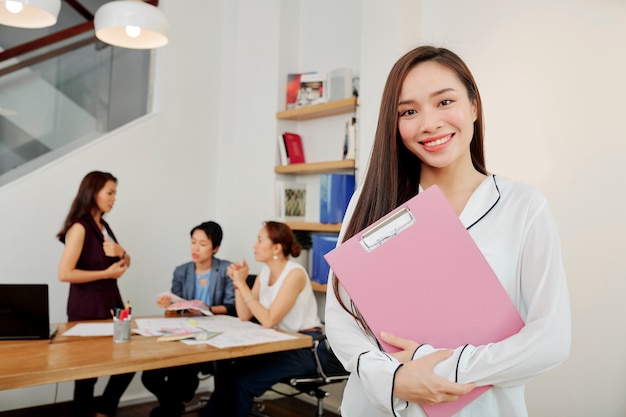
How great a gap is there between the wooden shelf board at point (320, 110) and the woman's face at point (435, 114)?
277cm

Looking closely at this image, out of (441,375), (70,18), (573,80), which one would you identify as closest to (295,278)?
(573,80)

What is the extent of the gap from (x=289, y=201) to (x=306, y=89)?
0.92 m

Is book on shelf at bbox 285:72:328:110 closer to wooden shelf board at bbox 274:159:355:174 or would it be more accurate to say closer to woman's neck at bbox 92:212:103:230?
wooden shelf board at bbox 274:159:355:174

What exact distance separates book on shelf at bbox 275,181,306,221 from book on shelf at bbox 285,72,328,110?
66 centimetres

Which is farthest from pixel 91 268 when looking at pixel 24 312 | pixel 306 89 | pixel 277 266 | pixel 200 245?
pixel 306 89

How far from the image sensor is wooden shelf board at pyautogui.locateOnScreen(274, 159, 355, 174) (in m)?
3.91

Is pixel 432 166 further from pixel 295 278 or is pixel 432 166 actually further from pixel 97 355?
pixel 295 278

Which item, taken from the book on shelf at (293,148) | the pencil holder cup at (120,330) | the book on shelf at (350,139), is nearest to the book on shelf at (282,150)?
the book on shelf at (293,148)

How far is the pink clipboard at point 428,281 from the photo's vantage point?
1.03 meters

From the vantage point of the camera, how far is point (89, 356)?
7.38 ft

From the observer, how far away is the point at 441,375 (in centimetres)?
99

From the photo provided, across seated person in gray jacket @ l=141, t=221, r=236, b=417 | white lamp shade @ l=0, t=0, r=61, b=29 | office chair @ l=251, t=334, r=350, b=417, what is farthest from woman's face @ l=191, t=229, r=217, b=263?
white lamp shade @ l=0, t=0, r=61, b=29

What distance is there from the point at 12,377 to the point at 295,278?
66.5 inches

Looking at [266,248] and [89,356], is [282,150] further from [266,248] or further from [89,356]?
[89,356]
